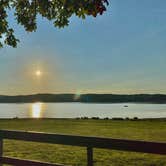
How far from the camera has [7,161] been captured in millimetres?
7453

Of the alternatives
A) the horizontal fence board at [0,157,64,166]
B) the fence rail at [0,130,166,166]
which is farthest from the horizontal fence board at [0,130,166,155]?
the horizontal fence board at [0,157,64,166]

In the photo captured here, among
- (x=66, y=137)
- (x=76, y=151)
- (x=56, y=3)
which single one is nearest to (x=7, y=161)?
(x=66, y=137)

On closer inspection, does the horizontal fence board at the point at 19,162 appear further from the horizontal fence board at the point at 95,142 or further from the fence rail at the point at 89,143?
the horizontal fence board at the point at 95,142

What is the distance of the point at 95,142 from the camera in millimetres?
6449

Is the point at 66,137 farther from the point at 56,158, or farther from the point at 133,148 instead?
the point at 56,158

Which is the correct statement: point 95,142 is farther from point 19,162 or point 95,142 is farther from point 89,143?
point 19,162

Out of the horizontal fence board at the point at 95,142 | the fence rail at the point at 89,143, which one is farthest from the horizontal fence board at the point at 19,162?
the horizontal fence board at the point at 95,142

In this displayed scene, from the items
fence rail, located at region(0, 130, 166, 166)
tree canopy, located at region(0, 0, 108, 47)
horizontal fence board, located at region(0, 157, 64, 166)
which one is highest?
tree canopy, located at region(0, 0, 108, 47)

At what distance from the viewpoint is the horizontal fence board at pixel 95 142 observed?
5.86 m

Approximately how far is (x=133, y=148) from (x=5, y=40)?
14.4 ft

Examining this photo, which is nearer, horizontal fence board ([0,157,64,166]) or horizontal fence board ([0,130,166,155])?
horizontal fence board ([0,130,166,155])

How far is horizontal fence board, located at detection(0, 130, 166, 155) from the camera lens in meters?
5.86

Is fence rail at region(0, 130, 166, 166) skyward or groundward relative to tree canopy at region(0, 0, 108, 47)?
groundward

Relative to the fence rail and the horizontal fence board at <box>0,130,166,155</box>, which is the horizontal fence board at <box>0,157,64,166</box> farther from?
the horizontal fence board at <box>0,130,166,155</box>
